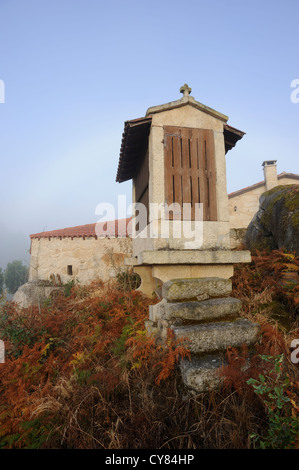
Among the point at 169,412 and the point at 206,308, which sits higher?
the point at 206,308

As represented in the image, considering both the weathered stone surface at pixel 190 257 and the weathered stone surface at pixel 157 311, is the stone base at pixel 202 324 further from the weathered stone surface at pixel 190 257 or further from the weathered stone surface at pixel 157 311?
the weathered stone surface at pixel 190 257

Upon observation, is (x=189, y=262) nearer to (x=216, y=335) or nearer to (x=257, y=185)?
(x=216, y=335)

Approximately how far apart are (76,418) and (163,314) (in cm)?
149

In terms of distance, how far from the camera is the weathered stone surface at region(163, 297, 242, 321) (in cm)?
304

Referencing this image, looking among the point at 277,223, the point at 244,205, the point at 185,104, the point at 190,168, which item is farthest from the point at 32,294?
the point at 244,205

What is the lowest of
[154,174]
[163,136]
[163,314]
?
[163,314]

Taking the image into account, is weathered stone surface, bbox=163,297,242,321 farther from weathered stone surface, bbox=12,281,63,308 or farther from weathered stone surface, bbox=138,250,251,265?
weathered stone surface, bbox=12,281,63,308

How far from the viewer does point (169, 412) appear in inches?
87.0

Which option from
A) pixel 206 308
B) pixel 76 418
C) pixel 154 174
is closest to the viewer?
pixel 76 418

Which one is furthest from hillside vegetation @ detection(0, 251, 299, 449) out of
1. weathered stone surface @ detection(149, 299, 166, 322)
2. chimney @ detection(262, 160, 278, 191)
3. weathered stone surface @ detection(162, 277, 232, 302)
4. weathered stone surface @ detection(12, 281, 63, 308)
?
chimney @ detection(262, 160, 278, 191)

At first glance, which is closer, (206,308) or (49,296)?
(206,308)
